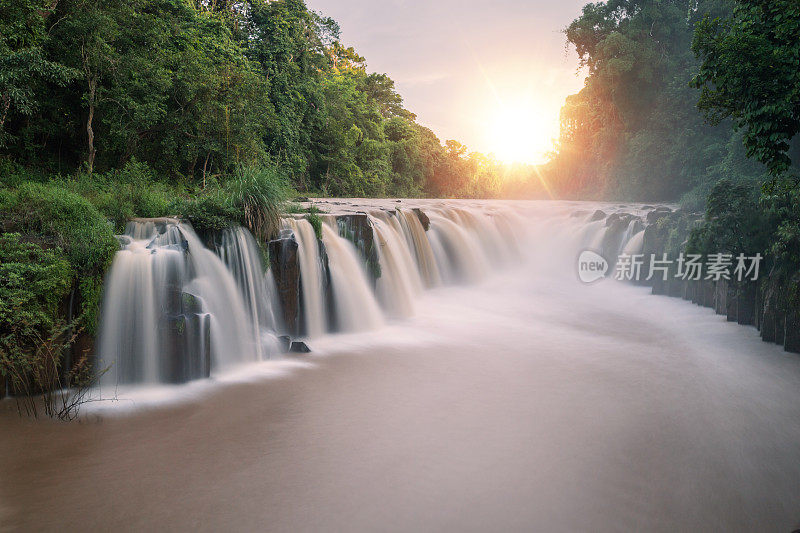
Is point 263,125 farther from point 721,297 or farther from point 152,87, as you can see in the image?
point 721,297

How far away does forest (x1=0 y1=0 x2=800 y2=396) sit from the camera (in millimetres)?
Result: 6434

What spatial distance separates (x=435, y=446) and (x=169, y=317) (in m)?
3.76

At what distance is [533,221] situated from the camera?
20297 millimetres

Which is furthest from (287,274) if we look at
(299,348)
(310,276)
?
(299,348)

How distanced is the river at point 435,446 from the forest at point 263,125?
68.7 inches

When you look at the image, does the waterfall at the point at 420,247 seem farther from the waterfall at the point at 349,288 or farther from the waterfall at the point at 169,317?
the waterfall at the point at 169,317

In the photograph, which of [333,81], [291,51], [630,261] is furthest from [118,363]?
[333,81]

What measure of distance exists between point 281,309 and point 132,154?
1002 cm

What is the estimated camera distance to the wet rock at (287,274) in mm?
8594

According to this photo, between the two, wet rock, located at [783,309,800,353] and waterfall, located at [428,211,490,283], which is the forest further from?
waterfall, located at [428,211,490,283]

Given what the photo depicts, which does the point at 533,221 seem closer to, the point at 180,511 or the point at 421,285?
the point at 421,285

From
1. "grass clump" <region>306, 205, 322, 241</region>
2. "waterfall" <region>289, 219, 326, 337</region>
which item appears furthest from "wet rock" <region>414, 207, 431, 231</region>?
"waterfall" <region>289, 219, 326, 337</region>

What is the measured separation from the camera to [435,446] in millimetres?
5176

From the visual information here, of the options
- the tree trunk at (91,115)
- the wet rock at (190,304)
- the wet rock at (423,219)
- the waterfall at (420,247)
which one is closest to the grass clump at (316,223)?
the wet rock at (190,304)
